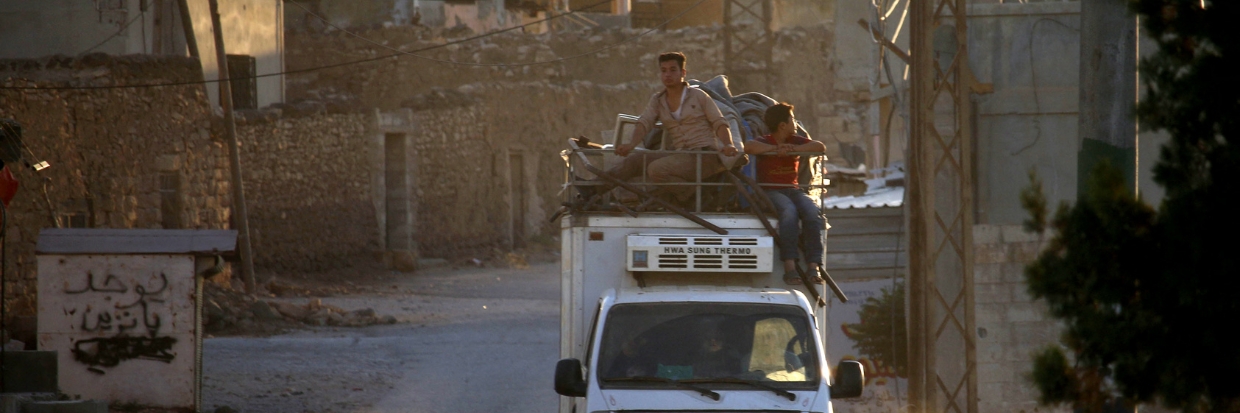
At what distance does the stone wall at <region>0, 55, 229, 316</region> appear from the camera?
41.9 ft

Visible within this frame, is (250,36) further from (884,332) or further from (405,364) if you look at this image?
(884,332)

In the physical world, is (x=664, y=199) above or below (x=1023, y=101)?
below

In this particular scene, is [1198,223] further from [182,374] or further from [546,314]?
[546,314]

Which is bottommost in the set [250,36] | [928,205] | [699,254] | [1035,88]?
[699,254]

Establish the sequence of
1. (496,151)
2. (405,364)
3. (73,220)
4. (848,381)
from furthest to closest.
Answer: (496,151), (73,220), (405,364), (848,381)

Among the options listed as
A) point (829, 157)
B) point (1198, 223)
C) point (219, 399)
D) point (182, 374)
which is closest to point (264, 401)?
point (219, 399)

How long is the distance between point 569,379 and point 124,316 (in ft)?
17.6

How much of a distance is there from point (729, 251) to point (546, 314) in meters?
11.1

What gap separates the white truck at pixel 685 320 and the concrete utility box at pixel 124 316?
13.6 feet

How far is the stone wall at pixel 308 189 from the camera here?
20125 mm

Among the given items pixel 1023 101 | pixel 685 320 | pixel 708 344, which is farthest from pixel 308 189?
pixel 708 344

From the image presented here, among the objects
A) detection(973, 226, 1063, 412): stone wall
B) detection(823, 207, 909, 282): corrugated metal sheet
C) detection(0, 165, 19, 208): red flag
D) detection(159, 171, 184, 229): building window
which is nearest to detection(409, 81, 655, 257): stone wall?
detection(159, 171, 184, 229): building window

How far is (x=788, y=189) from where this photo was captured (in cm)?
718

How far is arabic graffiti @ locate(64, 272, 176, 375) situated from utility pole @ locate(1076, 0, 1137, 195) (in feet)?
23.5
